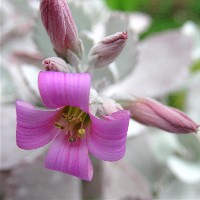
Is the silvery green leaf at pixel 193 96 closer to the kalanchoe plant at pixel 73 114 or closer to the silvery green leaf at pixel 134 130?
the silvery green leaf at pixel 134 130

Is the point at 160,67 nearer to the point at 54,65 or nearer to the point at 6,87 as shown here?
the point at 6,87

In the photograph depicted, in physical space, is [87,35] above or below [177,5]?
above

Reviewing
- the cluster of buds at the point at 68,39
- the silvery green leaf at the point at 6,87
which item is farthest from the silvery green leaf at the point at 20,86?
the cluster of buds at the point at 68,39

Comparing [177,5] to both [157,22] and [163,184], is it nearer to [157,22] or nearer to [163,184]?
[157,22]

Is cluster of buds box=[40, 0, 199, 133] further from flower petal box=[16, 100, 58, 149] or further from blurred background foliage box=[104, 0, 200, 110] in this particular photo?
blurred background foliage box=[104, 0, 200, 110]

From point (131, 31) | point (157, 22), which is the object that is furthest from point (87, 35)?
point (157, 22)
